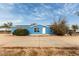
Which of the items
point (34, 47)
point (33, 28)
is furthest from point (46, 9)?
point (34, 47)

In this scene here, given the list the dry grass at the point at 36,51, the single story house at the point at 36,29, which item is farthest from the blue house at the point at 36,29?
the dry grass at the point at 36,51

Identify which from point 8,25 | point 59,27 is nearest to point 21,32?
point 8,25

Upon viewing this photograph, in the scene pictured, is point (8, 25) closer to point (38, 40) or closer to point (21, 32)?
point (21, 32)

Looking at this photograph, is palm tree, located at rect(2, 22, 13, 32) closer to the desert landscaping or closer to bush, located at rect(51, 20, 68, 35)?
the desert landscaping

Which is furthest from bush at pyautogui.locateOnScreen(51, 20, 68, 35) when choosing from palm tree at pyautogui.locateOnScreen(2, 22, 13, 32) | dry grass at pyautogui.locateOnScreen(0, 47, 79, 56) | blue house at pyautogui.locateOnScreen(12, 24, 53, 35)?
palm tree at pyautogui.locateOnScreen(2, 22, 13, 32)

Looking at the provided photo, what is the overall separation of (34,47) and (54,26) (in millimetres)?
367

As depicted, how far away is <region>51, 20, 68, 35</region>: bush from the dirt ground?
0.06 metres

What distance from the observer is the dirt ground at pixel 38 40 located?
2.63 m

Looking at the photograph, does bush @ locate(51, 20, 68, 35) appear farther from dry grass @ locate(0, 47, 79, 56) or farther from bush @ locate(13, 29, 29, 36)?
bush @ locate(13, 29, 29, 36)

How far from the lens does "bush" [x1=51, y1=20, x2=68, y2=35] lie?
104 inches

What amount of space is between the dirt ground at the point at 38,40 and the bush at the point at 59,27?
0.06m

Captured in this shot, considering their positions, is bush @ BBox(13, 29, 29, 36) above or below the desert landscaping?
above

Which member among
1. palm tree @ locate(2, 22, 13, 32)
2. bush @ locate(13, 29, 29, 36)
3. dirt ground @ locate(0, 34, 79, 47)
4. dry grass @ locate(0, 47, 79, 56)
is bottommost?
dry grass @ locate(0, 47, 79, 56)

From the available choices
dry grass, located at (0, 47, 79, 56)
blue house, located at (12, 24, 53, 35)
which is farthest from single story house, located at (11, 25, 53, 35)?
dry grass, located at (0, 47, 79, 56)
